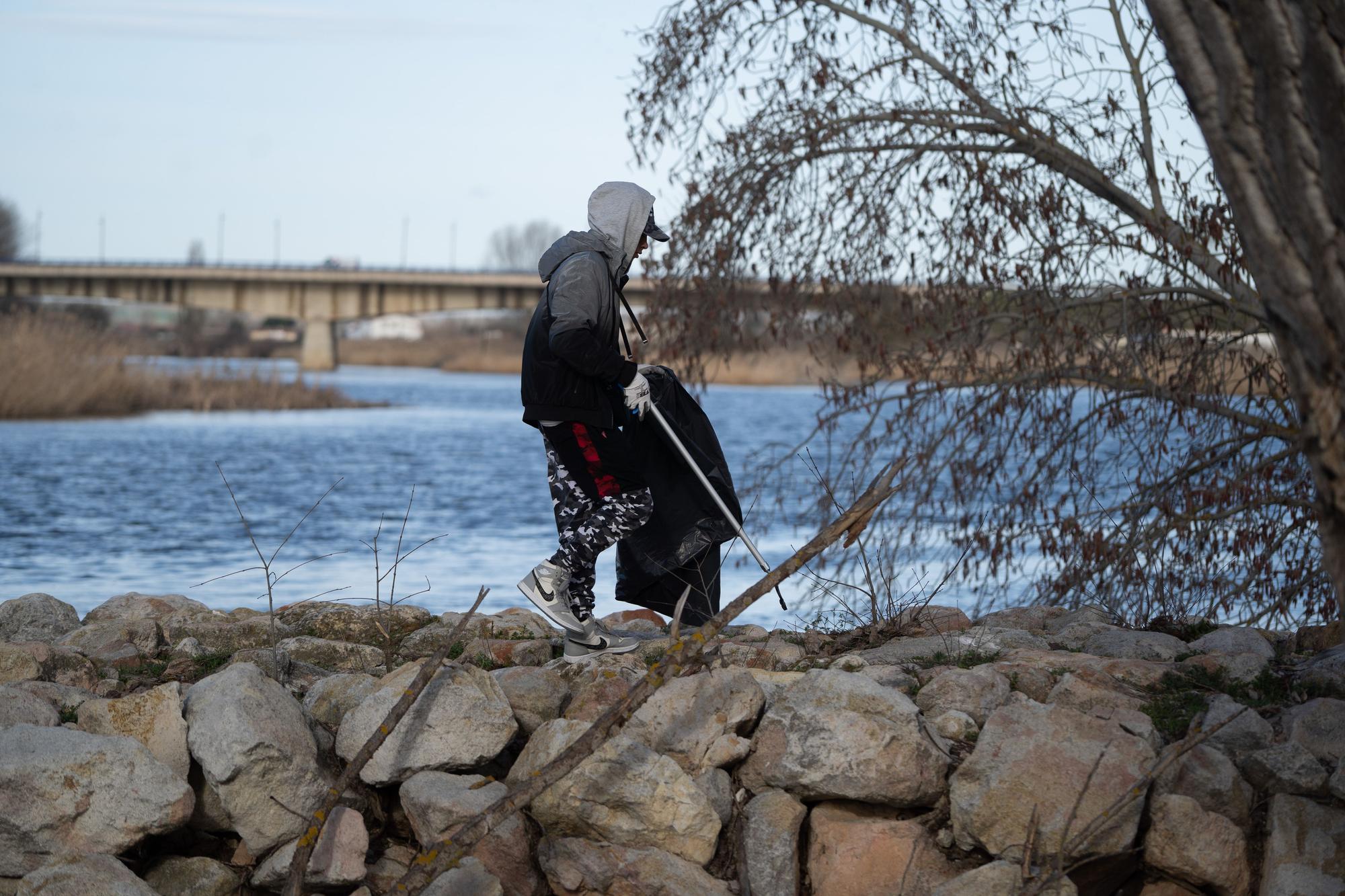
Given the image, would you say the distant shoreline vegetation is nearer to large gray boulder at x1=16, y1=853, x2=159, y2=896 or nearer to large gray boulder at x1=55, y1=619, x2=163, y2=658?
large gray boulder at x1=55, y1=619, x2=163, y2=658

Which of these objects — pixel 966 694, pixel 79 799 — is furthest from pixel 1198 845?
pixel 79 799

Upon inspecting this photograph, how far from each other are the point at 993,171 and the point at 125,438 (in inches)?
831

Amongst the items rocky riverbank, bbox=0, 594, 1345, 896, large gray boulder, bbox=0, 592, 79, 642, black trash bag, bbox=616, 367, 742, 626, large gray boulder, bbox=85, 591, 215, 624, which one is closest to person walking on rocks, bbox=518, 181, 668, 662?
black trash bag, bbox=616, 367, 742, 626

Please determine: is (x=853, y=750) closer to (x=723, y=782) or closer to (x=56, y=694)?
(x=723, y=782)

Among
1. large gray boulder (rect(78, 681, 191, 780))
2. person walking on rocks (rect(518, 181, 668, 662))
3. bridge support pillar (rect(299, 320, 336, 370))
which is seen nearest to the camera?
large gray boulder (rect(78, 681, 191, 780))

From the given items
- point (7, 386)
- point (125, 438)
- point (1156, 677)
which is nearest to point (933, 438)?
point (1156, 677)

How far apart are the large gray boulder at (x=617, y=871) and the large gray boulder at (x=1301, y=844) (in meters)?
1.55

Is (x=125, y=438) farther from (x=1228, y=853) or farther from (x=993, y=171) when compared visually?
(x=1228, y=853)

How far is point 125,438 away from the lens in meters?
24.1

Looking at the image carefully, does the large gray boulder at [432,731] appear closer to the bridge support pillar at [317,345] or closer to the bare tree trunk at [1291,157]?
the bare tree trunk at [1291,157]

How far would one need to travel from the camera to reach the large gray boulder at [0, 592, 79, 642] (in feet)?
18.9

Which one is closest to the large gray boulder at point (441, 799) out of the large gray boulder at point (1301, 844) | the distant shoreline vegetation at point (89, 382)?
the large gray boulder at point (1301, 844)

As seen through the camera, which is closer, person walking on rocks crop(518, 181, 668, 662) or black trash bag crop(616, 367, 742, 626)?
person walking on rocks crop(518, 181, 668, 662)

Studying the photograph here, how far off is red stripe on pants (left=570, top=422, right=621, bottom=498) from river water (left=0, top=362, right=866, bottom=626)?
1.29 metres
